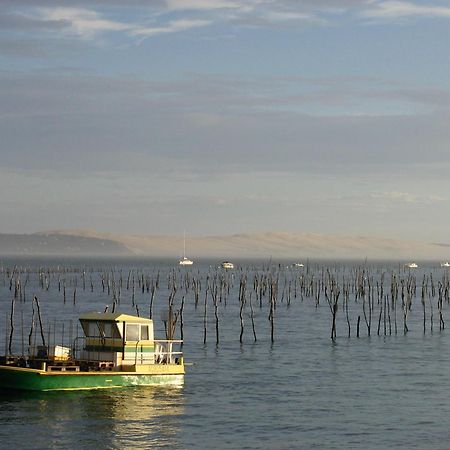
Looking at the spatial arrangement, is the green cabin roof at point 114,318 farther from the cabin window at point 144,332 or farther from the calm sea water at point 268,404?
the calm sea water at point 268,404

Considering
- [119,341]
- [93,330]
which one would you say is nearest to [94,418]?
[119,341]

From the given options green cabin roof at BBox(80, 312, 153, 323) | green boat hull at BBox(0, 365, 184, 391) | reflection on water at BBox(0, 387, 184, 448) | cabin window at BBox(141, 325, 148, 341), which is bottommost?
reflection on water at BBox(0, 387, 184, 448)

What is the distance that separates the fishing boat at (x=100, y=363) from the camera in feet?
160

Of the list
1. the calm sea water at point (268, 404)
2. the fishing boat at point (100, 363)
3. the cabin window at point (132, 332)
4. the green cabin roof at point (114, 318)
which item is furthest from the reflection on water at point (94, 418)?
the green cabin roof at point (114, 318)

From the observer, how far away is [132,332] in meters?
52.7

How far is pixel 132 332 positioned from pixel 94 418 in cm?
892

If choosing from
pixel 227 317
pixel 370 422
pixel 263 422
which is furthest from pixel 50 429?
pixel 227 317

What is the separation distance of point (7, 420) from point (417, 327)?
179 feet

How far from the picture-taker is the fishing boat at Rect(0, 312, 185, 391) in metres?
48.8

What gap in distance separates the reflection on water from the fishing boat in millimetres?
495

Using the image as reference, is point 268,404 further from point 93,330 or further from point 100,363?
point 93,330

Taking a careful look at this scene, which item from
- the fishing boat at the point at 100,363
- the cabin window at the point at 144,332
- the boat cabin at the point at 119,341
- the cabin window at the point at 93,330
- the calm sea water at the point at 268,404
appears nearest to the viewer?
the calm sea water at the point at 268,404

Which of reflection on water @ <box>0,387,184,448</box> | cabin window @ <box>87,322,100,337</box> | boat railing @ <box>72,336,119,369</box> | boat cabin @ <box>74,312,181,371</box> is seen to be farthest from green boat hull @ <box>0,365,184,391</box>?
cabin window @ <box>87,322,100,337</box>

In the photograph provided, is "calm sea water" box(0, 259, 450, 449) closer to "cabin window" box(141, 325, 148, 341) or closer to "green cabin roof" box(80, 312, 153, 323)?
"cabin window" box(141, 325, 148, 341)
